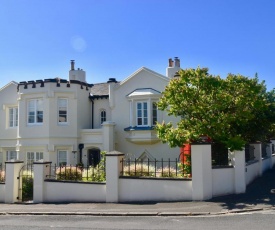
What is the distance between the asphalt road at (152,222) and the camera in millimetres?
9164

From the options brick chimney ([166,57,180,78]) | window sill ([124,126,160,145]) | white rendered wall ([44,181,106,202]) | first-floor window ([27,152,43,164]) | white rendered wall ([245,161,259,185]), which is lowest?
white rendered wall ([44,181,106,202])

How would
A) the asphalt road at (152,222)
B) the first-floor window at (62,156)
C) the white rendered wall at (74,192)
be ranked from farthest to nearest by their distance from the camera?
the first-floor window at (62,156) < the white rendered wall at (74,192) < the asphalt road at (152,222)

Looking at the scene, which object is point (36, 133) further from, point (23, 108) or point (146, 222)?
point (146, 222)

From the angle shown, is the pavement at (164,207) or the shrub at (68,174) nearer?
the pavement at (164,207)

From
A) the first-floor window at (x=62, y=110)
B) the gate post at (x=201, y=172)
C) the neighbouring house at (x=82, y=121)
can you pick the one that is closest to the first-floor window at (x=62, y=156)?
the neighbouring house at (x=82, y=121)

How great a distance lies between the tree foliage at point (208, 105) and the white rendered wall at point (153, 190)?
1707 millimetres

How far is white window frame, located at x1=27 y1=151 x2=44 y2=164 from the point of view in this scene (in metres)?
23.4

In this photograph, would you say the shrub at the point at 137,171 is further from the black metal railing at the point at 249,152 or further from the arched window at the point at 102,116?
the arched window at the point at 102,116

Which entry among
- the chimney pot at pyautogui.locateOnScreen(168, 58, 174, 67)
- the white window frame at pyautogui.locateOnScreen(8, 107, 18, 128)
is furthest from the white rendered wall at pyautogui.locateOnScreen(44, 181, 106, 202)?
the chimney pot at pyautogui.locateOnScreen(168, 58, 174, 67)

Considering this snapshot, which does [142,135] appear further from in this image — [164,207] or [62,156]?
[164,207]

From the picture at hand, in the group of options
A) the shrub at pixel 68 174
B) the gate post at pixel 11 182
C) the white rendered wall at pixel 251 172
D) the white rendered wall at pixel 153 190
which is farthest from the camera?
the white rendered wall at pixel 251 172

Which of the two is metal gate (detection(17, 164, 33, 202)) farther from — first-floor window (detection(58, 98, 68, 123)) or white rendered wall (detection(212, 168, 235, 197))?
first-floor window (detection(58, 98, 68, 123))

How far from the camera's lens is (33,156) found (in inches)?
932

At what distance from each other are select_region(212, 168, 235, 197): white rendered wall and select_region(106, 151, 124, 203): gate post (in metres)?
3.70
